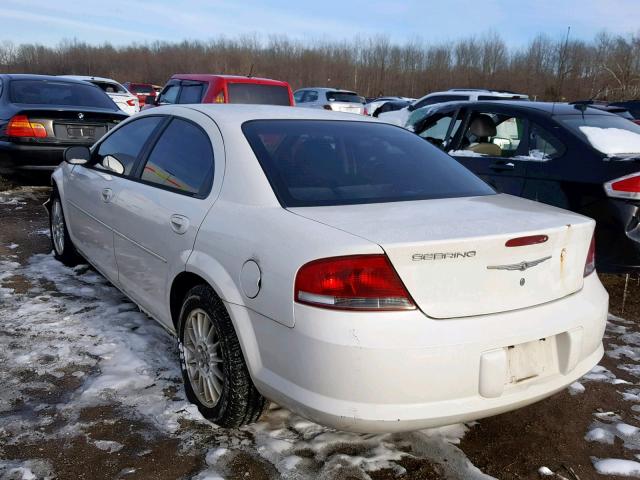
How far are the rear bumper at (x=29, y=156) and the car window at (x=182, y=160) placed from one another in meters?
4.46

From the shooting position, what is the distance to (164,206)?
2.99 metres

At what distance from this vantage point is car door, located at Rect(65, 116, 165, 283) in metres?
3.65

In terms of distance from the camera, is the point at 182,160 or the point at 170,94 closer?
the point at 182,160

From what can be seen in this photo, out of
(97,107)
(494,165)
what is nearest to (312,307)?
(494,165)

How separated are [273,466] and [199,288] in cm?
85

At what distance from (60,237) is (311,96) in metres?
15.4

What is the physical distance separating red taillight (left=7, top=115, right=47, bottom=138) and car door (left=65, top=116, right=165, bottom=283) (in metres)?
3.07

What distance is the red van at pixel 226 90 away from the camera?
9.27m

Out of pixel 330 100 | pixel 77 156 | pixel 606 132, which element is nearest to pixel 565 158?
pixel 606 132

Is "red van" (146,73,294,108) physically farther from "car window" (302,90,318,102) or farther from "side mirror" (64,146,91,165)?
"car window" (302,90,318,102)

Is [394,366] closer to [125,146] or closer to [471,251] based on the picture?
[471,251]

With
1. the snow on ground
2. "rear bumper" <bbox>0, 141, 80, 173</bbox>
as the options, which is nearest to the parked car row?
the snow on ground

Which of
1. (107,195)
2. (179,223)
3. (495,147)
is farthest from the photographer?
(495,147)

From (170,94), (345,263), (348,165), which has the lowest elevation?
(345,263)
